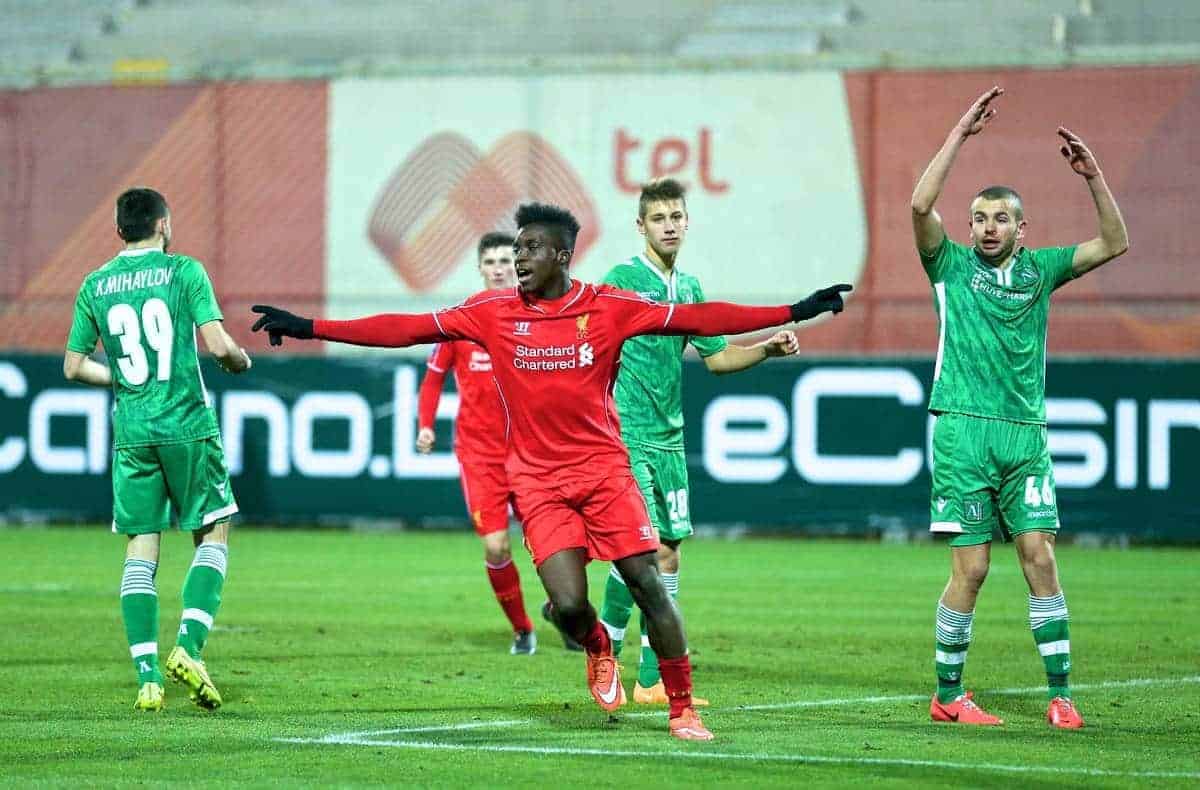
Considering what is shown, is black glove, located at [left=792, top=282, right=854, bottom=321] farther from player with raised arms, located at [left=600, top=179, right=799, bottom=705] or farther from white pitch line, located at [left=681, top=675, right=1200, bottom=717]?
white pitch line, located at [left=681, top=675, right=1200, bottom=717]

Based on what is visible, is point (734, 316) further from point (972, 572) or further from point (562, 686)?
point (562, 686)

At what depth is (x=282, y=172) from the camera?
24.6 m

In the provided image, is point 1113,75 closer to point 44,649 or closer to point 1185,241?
point 1185,241

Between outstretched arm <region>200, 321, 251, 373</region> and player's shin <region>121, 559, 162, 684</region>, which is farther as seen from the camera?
player's shin <region>121, 559, 162, 684</region>

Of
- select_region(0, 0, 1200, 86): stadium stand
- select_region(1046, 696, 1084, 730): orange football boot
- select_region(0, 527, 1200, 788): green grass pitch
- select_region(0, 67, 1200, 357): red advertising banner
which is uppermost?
select_region(0, 0, 1200, 86): stadium stand

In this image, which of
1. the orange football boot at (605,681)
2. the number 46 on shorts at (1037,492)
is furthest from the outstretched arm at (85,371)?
the number 46 on shorts at (1037,492)

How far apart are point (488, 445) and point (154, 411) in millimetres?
3235

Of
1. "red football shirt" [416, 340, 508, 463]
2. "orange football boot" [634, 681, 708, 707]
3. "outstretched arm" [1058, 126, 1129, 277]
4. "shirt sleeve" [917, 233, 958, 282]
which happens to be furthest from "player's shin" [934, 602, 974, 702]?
"red football shirt" [416, 340, 508, 463]

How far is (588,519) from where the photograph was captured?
779cm

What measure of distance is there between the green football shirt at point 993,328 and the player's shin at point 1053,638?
767 mm

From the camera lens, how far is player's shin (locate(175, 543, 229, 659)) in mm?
8523

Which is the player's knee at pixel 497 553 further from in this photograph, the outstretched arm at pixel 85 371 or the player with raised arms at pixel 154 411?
the outstretched arm at pixel 85 371

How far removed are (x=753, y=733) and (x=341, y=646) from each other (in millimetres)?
3851

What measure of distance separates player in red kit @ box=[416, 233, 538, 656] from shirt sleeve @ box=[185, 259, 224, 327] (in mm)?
2939
